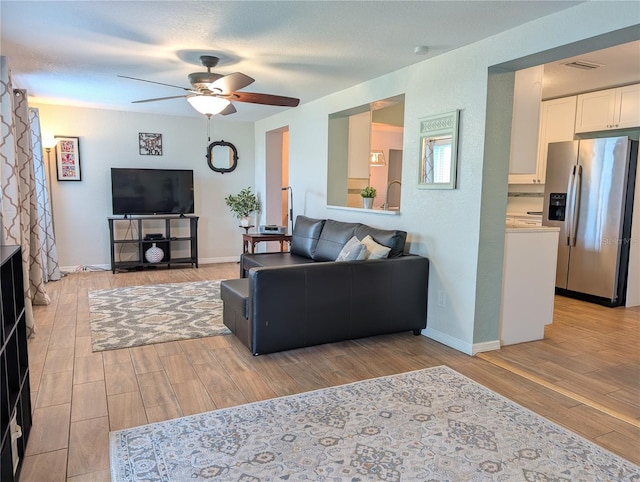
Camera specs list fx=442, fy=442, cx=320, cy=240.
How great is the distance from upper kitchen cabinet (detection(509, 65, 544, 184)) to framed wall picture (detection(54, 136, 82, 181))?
5.77m

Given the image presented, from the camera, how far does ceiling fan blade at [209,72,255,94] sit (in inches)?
129

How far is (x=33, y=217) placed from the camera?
4746 mm

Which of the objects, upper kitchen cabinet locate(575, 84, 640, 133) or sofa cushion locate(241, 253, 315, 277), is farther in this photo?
upper kitchen cabinet locate(575, 84, 640, 133)

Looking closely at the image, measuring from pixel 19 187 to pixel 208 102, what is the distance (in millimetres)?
1952

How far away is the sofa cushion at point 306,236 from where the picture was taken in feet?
16.2

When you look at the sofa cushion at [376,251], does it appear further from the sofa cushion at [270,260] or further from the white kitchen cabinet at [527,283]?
the sofa cushion at [270,260]

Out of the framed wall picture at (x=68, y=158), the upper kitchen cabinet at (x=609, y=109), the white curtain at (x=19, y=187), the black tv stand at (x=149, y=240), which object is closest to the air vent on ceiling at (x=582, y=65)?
the upper kitchen cabinet at (x=609, y=109)

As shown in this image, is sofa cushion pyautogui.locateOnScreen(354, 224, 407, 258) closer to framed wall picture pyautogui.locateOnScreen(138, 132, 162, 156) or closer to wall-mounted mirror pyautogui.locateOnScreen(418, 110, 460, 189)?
wall-mounted mirror pyautogui.locateOnScreen(418, 110, 460, 189)

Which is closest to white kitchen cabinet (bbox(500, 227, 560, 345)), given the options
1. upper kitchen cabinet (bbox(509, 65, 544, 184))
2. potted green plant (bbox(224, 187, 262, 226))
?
upper kitchen cabinet (bbox(509, 65, 544, 184))

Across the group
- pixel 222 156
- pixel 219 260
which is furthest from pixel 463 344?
pixel 222 156

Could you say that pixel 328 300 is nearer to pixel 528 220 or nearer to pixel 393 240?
pixel 393 240

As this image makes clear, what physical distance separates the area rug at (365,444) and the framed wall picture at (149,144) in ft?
17.5

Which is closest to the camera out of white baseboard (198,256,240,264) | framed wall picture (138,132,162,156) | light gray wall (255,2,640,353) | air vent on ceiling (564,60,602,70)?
light gray wall (255,2,640,353)

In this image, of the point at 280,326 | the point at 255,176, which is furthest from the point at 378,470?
the point at 255,176
